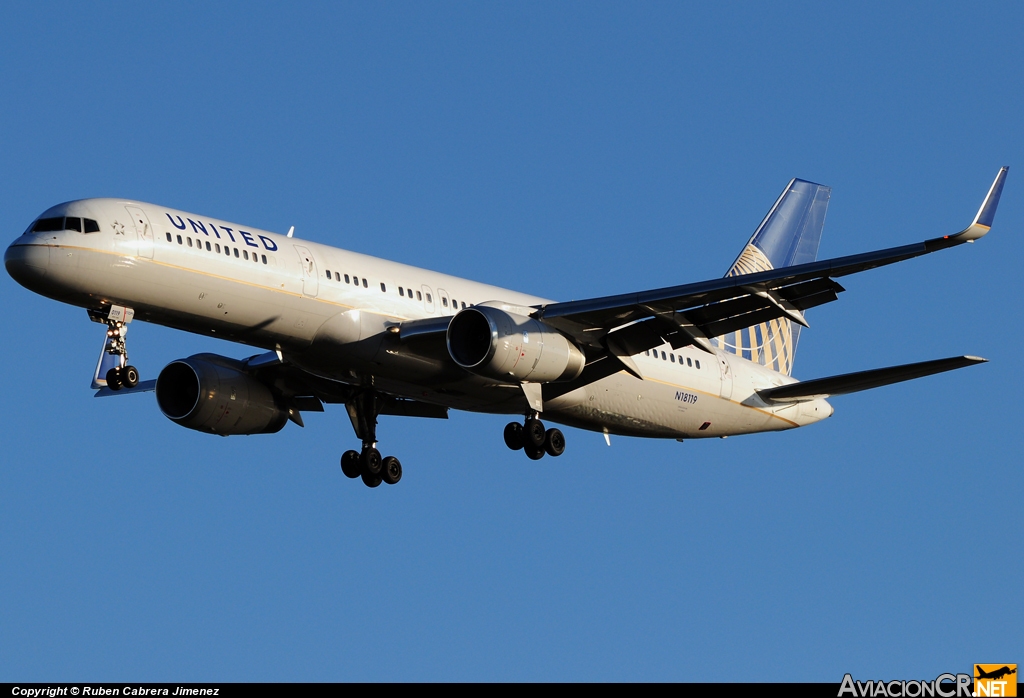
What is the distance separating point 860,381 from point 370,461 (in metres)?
13.3

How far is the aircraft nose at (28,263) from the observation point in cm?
3181

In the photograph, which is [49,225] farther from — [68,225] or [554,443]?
[554,443]

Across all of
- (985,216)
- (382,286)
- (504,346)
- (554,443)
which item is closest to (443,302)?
(382,286)

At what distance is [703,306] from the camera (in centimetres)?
3522

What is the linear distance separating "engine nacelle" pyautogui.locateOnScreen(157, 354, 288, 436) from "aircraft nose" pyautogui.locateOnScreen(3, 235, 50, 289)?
824 cm

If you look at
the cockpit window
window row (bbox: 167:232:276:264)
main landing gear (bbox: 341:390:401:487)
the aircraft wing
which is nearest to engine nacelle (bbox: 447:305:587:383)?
the aircraft wing

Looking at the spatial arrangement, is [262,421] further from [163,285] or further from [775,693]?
[775,693]

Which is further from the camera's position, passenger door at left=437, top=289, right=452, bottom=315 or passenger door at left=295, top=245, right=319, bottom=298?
passenger door at left=437, top=289, right=452, bottom=315

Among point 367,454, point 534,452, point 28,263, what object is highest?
point 28,263

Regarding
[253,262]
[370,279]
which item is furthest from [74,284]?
[370,279]

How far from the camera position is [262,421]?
1594 inches

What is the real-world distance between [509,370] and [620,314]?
3.16 meters

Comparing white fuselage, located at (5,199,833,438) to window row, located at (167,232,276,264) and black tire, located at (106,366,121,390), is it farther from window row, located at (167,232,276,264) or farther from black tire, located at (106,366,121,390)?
black tire, located at (106,366,121,390)

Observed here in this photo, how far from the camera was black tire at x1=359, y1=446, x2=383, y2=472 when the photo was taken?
4081cm
